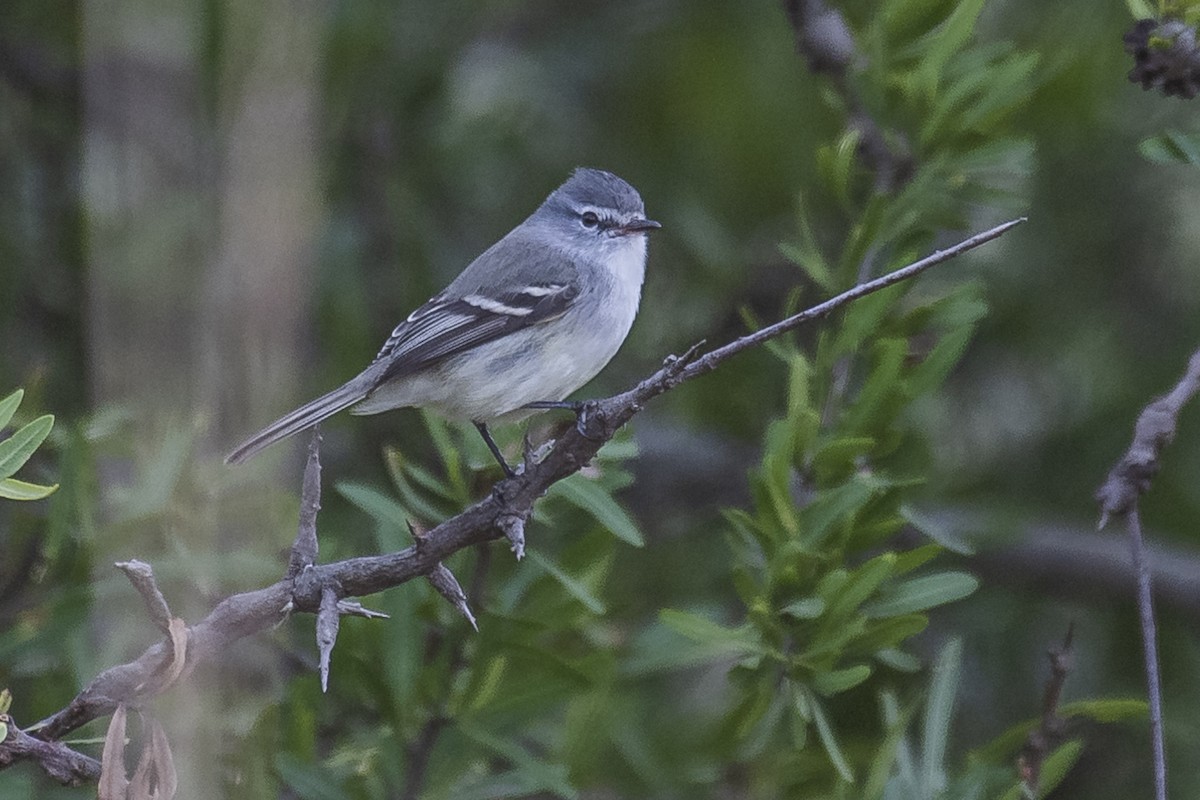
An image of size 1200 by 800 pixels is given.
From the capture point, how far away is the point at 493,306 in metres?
3.82

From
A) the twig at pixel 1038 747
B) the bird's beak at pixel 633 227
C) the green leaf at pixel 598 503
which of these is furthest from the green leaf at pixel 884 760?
the bird's beak at pixel 633 227

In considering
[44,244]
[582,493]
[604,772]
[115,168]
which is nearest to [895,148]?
[582,493]

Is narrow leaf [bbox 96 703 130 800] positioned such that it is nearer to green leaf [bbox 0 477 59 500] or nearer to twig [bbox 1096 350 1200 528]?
green leaf [bbox 0 477 59 500]

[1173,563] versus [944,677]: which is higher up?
[944,677]

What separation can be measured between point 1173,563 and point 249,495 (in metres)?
2.53

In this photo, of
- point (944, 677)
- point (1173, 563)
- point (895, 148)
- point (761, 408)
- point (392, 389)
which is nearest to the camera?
point (944, 677)

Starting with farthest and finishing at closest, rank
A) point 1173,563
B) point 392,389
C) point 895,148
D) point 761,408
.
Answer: point 761,408
point 1173,563
point 392,389
point 895,148

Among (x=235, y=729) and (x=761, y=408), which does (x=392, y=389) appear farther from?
(x=761, y=408)

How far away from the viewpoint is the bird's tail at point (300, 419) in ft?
10.3

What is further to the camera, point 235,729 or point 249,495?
point 249,495

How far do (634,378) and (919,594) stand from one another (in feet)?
6.78

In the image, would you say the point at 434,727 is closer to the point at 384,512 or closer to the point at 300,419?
the point at 384,512

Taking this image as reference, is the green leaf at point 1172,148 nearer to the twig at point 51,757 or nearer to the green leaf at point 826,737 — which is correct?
the green leaf at point 826,737

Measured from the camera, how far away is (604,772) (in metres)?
3.70
